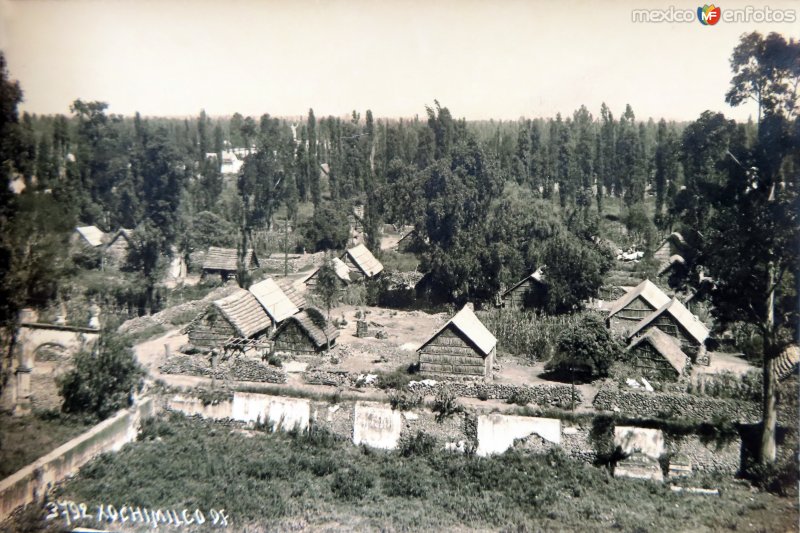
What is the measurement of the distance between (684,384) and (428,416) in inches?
277

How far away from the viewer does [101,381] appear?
12359 millimetres

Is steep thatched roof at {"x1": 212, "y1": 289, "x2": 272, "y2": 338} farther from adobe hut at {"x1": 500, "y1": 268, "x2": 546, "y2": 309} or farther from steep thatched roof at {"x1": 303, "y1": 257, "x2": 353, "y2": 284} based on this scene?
adobe hut at {"x1": 500, "y1": 268, "x2": 546, "y2": 309}

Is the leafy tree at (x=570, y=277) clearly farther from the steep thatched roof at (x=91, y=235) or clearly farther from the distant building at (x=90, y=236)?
the steep thatched roof at (x=91, y=235)

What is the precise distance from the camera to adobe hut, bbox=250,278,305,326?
751 inches

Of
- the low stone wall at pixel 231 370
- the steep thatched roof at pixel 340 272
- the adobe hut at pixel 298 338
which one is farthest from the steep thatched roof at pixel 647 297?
the steep thatched roof at pixel 340 272

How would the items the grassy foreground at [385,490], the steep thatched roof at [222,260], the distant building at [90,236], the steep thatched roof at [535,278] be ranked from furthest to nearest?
the distant building at [90,236]
the steep thatched roof at [222,260]
the steep thatched roof at [535,278]
the grassy foreground at [385,490]

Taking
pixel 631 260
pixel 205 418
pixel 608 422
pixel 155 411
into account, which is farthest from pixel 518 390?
pixel 631 260

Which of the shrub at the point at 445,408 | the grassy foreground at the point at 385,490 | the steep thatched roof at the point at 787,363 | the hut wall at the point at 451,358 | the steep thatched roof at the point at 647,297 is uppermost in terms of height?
the steep thatched roof at the point at 647,297

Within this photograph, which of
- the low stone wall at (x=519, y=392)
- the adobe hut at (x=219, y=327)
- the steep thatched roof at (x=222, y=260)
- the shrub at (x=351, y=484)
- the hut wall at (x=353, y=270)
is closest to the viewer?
the shrub at (x=351, y=484)

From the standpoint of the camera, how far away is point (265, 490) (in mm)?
10070

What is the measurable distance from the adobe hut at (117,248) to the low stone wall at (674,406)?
2619cm

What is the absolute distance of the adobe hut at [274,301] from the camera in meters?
19.1

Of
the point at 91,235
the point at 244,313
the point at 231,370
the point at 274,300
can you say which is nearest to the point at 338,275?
the point at 274,300

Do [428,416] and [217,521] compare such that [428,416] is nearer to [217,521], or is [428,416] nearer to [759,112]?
[217,521]
